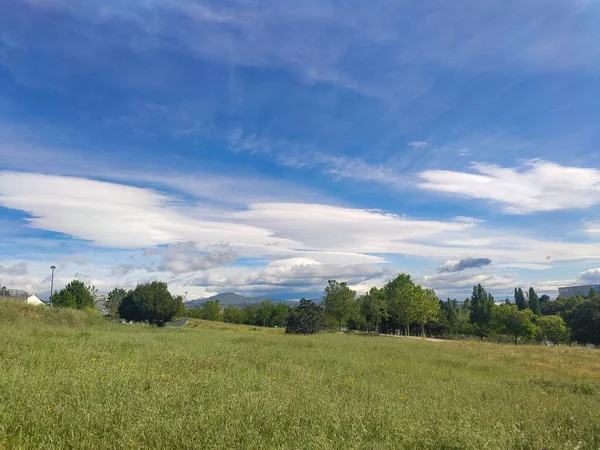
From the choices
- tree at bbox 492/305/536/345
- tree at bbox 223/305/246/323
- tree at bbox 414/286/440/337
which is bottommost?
tree at bbox 223/305/246/323

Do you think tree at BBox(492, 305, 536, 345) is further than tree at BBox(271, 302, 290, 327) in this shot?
No

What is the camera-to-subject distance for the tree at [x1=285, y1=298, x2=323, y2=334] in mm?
60969

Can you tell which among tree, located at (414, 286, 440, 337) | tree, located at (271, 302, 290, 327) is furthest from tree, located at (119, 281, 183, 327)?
tree, located at (414, 286, 440, 337)

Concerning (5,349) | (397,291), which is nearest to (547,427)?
(5,349)

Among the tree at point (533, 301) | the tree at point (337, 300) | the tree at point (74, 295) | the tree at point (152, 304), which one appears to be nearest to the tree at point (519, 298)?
the tree at point (533, 301)

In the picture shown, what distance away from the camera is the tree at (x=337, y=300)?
2830 inches

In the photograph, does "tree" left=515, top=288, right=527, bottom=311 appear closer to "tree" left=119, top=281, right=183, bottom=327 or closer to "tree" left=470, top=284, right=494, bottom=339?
"tree" left=470, top=284, right=494, bottom=339

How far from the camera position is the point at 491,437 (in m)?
5.62

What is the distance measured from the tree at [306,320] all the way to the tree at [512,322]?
132 ft

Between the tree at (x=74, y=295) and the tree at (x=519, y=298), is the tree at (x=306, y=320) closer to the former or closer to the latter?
the tree at (x=74, y=295)

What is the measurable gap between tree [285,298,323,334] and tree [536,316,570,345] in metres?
51.4

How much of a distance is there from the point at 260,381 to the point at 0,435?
18.9ft

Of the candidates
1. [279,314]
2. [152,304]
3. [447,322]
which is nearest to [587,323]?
[447,322]

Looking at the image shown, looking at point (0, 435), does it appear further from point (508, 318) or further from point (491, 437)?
point (508, 318)
